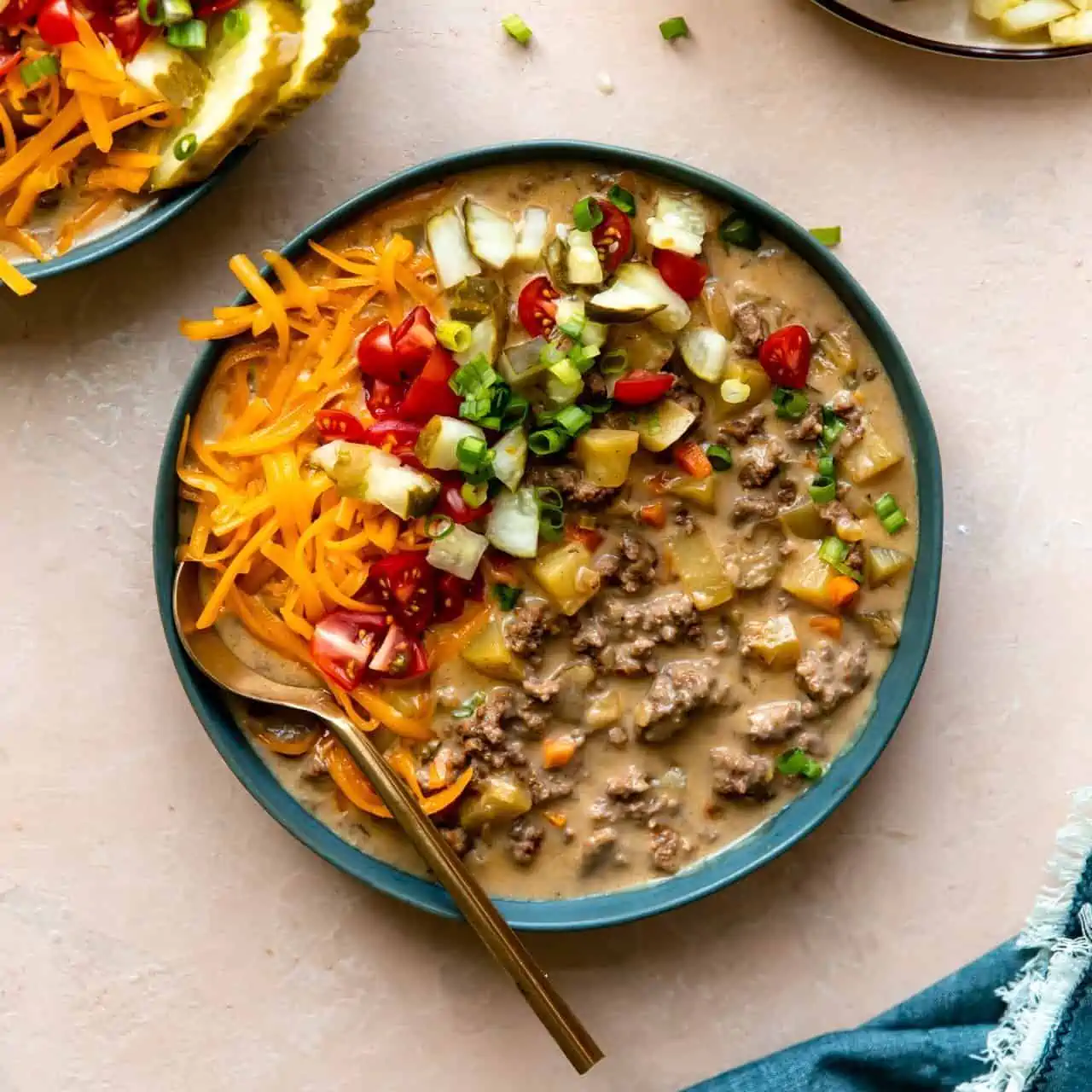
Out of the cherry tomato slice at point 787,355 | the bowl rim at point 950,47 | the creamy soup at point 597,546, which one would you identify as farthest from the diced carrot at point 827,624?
the bowl rim at point 950,47

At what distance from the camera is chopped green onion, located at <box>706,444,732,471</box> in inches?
111

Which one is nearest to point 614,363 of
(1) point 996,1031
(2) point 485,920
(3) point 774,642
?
(3) point 774,642

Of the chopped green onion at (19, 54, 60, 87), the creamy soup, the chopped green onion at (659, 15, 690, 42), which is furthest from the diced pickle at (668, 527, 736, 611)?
the chopped green onion at (19, 54, 60, 87)

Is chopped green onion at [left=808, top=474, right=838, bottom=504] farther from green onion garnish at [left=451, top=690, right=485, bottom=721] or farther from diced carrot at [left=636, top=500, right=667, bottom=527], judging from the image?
green onion garnish at [left=451, top=690, right=485, bottom=721]

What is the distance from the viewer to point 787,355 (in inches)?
110

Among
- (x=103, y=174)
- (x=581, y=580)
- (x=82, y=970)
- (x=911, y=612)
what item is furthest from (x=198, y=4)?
(x=82, y=970)

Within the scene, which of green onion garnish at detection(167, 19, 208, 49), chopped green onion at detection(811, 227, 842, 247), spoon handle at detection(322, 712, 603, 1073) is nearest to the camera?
spoon handle at detection(322, 712, 603, 1073)

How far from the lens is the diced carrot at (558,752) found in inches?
112

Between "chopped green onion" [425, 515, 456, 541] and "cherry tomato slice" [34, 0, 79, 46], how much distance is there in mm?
1383

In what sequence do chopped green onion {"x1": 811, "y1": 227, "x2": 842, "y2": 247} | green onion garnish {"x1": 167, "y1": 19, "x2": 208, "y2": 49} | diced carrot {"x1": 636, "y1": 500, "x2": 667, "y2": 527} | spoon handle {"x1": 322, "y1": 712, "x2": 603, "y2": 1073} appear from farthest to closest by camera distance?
chopped green onion {"x1": 811, "y1": 227, "x2": 842, "y2": 247}
diced carrot {"x1": 636, "y1": 500, "x2": 667, "y2": 527}
green onion garnish {"x1": 167, "y1": 19, "x2": 208, "y2": 49}
spoon handle {"x1": 322, "y1": 712, "x2": 603, "y2": 1073}

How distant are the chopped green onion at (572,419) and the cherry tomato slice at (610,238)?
1.11ft

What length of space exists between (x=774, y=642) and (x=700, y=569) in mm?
250

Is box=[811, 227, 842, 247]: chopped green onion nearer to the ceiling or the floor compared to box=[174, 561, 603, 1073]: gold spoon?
nearer to the ceiling

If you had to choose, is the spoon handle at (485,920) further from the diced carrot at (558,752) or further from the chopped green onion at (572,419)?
the chopped green onion at (572,419)
